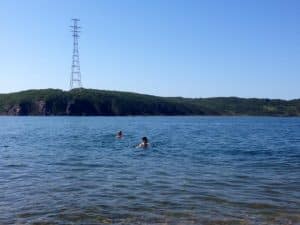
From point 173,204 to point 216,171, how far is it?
8.68 meters

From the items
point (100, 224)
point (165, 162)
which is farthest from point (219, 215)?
point (165, 162)

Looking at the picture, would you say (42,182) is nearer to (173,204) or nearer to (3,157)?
(173,204)

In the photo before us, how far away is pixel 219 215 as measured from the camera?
13.6 meters

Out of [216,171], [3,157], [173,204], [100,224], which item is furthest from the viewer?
[3,157]

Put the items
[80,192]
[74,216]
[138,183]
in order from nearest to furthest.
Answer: [74,216]
[80,192]
[138,183]

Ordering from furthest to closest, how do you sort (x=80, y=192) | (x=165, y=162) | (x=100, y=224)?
(x=165, y=162)
(x=80, y=192)
(x=100, y=224)

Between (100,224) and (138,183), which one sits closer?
(100,224)

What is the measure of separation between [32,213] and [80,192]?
3.50 m

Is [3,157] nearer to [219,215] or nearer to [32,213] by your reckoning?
[32,213]

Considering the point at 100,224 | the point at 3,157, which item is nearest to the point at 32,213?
the point at 100,224

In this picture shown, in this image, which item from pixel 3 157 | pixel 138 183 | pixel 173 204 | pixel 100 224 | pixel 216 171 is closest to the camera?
pixel 100 224

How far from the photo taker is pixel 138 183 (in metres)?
18.9

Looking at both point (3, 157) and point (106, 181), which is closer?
point (106, 181)

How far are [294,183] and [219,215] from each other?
7302 mm
